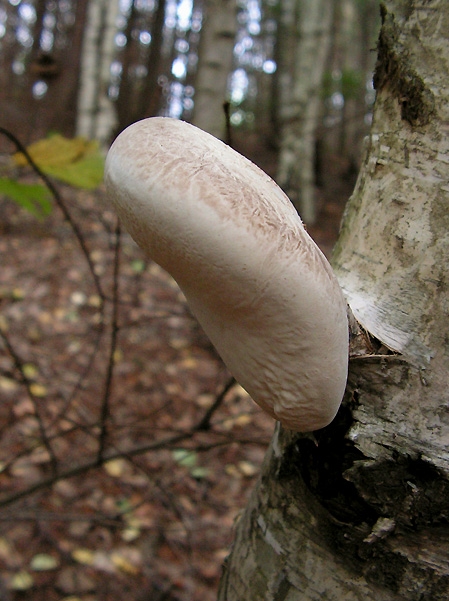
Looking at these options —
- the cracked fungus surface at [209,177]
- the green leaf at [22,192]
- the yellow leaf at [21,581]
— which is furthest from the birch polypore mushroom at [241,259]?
the yellow leaf at [21,581]

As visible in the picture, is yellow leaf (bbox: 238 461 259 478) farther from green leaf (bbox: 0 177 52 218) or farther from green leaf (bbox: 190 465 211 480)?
green leaf (bbox: 0 177 52 218)

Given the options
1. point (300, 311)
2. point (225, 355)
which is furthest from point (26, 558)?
point (300, 311)

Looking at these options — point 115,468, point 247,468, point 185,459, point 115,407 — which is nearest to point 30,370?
point 115,407

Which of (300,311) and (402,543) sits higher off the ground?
(300,311)

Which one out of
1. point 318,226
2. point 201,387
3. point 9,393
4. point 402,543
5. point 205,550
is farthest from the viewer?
point 318,226

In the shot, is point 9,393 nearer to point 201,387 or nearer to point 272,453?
point 201,387
